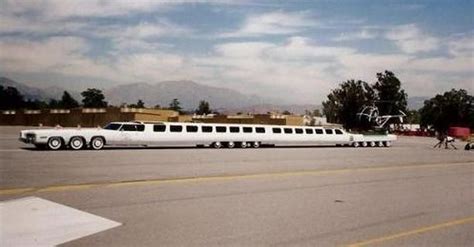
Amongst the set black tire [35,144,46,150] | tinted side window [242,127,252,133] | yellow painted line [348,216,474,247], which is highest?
tinted side window [242,127,252,133]

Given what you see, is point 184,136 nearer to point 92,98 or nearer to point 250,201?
point 250,201

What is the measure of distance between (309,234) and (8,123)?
84.1 m

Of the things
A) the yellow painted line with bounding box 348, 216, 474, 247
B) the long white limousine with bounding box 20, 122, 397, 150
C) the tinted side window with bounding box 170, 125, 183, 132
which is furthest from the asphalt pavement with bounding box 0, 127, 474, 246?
the tinted side window with bounding box 170, 125, 183, 132

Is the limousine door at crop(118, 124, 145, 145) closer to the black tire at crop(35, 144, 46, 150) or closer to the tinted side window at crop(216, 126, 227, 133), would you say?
the black tire at crop(35, 144, 46, 150)

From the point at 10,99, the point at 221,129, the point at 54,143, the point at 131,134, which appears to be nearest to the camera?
the point at 54,143

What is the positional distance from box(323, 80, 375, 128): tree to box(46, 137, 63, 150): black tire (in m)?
74.1

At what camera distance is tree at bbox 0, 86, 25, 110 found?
407 feet

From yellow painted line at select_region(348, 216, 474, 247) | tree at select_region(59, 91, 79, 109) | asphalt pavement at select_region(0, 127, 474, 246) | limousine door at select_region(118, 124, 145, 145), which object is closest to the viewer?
yellow painted line at select_region(348, 216, 474, 247)

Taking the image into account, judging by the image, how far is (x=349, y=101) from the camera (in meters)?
93.6

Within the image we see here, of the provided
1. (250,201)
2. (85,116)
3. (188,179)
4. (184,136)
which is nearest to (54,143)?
(184,136)

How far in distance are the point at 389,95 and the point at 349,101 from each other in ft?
33.6

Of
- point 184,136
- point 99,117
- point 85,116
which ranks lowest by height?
point 184,136

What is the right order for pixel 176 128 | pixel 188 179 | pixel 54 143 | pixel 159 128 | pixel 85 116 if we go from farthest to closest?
pixel 85 116, pixel 176 128, pixel 159 128, pixel 54 143, pixel 188 179

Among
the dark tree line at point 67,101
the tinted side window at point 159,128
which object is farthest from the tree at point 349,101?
the tinted side window at point 159,128
